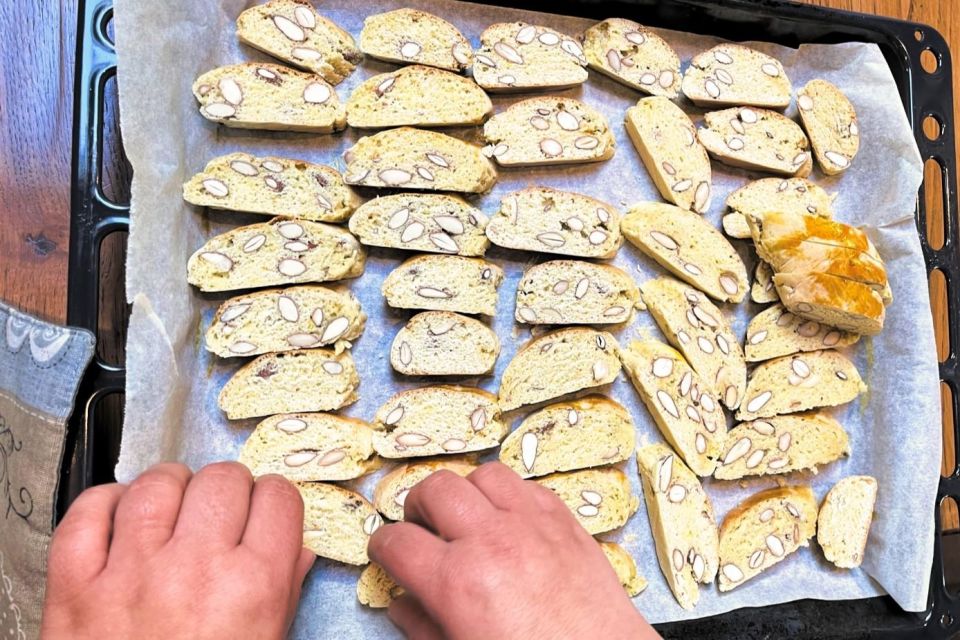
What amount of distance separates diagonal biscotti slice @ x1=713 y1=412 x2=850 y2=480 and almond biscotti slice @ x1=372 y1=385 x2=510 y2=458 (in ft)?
2.21

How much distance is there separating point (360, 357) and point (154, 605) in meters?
0.85

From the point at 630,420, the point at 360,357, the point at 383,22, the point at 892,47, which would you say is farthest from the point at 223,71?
the point at 892,47

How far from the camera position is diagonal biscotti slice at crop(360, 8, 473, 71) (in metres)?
1.80

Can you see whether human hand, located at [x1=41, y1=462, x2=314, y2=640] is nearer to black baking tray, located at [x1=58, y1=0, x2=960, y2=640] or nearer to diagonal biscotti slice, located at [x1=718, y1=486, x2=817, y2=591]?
black baking tray, located at [x1=58, y1=0, x2=960, y2=640]

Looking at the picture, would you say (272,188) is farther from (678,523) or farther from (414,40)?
(678,523)

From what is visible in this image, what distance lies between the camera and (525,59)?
1.88 m

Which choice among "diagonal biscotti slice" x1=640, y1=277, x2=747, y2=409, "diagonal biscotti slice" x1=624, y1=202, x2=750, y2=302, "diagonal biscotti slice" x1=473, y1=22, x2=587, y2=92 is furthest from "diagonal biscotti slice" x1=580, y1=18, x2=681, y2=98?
"diagonal biscotti slice" x1=640, y1=277, x2=747, y2=409

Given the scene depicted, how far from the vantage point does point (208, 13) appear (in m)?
1.70

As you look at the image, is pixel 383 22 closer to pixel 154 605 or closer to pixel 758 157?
pixel 758 157

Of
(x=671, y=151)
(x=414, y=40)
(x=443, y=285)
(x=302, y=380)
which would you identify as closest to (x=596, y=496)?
(x=443, y=285)

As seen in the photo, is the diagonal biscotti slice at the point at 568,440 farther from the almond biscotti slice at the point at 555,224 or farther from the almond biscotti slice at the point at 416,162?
the almond biscotti slice at the point at 416,162

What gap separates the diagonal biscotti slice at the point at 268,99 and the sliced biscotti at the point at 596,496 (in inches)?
43.1

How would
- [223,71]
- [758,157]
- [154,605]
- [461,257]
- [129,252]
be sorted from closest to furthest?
[154,605] < [129,252] < [223,71] < [461,257] < [758,157]

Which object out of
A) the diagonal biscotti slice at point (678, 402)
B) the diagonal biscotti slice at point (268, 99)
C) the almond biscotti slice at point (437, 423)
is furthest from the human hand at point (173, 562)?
the diagonal biscotti slice at point (678, 402)
